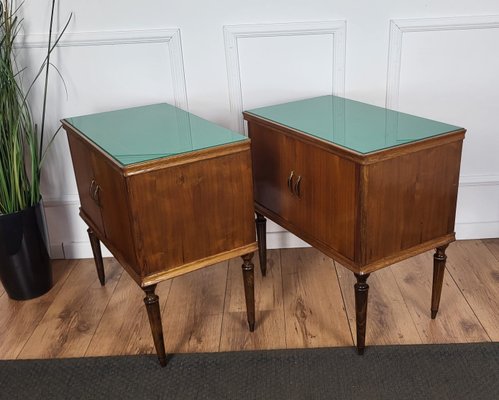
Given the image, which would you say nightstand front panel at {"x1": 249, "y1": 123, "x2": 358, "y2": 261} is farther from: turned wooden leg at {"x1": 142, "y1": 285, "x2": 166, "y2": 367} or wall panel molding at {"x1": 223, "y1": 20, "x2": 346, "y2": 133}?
turned wooden leg at {"x1": 142, "y1": 285, "x2": 166, "y2": 367}

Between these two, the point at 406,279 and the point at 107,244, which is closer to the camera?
the point at 107,244

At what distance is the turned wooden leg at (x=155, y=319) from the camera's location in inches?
61.0

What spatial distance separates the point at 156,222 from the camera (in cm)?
145

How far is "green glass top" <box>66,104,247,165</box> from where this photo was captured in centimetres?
145

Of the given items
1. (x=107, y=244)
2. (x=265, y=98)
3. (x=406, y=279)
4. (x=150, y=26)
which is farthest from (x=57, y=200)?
(x=406, y=279)

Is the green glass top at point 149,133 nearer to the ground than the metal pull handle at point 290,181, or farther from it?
farther from it

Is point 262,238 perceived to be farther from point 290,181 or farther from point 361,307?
Result: point 361,307

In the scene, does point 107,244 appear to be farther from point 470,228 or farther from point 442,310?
point 470,228

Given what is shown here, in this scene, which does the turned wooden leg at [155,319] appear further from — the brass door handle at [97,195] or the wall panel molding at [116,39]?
the wall panel molding at [116,39]

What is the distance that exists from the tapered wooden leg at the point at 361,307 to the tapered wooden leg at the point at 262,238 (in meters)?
0.52

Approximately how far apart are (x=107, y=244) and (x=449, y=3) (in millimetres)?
1427

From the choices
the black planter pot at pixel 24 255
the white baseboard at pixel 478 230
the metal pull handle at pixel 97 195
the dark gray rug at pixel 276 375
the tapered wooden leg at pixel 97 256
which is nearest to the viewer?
the dark gray rug at pixel 276 375

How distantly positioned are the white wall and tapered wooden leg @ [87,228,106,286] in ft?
1.39

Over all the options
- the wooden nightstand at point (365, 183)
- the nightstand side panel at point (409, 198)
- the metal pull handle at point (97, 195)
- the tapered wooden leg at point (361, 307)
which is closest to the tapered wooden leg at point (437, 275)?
the wooden nightstand at point (365, 183)
